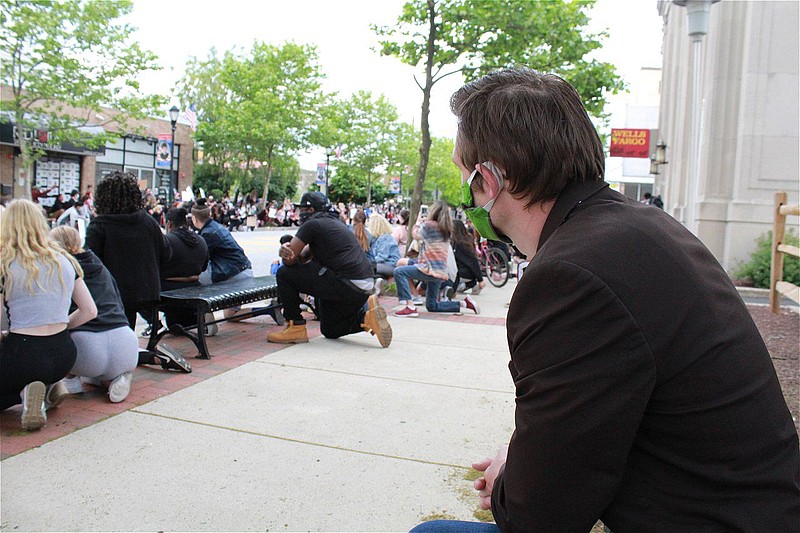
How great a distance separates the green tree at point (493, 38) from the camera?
11.7 metres

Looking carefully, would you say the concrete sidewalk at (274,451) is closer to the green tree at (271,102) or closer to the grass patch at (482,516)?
the grass patch at (482,516)

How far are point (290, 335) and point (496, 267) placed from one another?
755 centimetres

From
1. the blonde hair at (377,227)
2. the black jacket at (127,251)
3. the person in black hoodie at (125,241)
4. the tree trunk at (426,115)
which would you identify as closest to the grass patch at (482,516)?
the person in black hoodie at (125,241)

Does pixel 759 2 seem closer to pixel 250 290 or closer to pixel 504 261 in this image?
pixel 504 261

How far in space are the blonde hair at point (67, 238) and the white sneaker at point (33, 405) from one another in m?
1.05

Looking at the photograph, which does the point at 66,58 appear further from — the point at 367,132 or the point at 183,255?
the point at 367,132

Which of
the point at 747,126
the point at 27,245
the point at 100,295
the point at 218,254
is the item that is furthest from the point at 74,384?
the point at 747,126

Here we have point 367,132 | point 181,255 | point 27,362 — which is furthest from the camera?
point 367,132

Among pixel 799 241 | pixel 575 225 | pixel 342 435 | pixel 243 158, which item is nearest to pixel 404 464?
pixel 342 435

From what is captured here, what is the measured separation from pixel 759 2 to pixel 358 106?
158 feet

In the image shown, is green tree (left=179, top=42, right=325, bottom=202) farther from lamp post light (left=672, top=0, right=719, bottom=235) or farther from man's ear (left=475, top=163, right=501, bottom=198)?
man's ear (left=475, top=163, right=501, bottom=198)

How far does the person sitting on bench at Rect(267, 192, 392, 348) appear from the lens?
705cm

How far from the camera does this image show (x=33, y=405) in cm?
419

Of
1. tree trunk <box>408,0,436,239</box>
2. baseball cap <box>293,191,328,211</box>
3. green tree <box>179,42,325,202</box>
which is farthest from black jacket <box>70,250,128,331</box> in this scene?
green tree <box>179,42,325,202</box>
